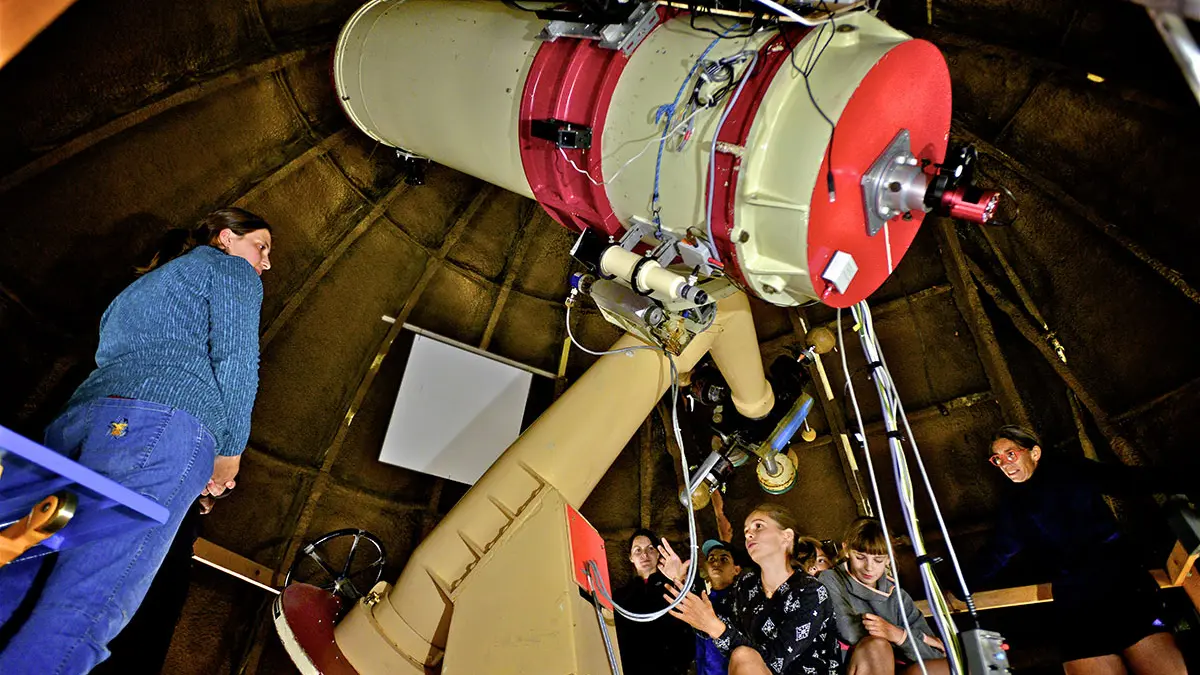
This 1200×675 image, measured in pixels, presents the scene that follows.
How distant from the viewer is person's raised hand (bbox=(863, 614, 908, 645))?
4059mm

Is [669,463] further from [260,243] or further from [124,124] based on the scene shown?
[124,124]

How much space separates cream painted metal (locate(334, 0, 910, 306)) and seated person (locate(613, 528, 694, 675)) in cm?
265

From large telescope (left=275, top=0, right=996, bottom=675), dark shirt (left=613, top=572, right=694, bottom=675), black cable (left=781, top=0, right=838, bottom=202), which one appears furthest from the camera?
dark shirt (left=613, top=572, right=694, bottom=675)

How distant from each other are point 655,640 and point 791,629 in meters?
1.19

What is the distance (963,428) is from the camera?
17.9ft

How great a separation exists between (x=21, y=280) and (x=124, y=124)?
1.10 m

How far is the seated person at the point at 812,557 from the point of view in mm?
4422

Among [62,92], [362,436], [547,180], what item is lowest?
[362,436]

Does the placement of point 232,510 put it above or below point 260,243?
below

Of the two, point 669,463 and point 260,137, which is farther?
point 669,463

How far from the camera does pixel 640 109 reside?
2.89m

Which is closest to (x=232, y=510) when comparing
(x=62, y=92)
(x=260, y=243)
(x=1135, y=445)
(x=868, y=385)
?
(x=260, y=243)

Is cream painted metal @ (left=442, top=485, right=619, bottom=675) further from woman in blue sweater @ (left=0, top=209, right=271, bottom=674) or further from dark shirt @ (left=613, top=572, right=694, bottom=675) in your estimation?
dark shirt @ (left=613, top=572, right=694, bottom=675)

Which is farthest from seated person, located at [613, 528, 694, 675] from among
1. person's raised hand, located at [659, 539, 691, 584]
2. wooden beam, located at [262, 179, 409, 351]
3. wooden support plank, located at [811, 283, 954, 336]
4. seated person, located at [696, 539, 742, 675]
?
wooden beam, located at [262, 179, 409, 351]
